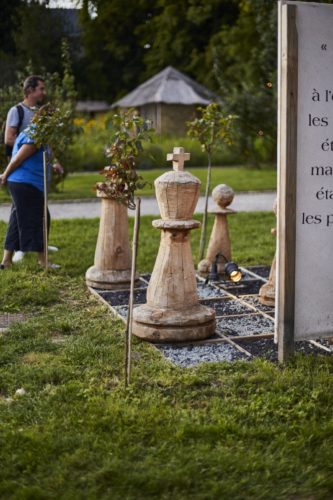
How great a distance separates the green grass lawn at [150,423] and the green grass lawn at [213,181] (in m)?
10.6

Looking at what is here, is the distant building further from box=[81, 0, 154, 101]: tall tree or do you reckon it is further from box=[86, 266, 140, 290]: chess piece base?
box=[86, 266, 140, 290]: chess piece base

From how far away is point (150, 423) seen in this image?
4.18m

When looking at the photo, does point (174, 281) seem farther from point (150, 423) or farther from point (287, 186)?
point (150, 423)

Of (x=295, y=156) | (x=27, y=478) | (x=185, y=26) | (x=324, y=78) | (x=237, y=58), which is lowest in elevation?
(x=27, y=478)

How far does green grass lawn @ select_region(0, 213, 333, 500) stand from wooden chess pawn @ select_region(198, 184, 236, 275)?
2124 mm

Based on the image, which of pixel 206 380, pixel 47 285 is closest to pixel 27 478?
pixel 206 380

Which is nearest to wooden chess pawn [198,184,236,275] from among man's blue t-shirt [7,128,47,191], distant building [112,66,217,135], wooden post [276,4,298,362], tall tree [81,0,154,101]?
man's blue t-shirt [7,128,47,191]

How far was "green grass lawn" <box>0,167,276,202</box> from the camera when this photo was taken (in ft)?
55.0

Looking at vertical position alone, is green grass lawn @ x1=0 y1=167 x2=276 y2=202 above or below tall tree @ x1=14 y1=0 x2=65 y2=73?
below

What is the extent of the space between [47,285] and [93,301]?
0.72 m

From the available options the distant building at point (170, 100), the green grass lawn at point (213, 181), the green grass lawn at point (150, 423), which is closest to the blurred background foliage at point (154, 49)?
the green grass lawn at point (213, 181)

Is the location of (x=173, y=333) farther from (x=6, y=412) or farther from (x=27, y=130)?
(x=27, y=130)

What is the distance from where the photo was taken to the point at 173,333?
A: 577 cm

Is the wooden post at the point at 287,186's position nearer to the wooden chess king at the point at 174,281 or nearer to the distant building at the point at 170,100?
the wooden chess king at the point at 174,281
